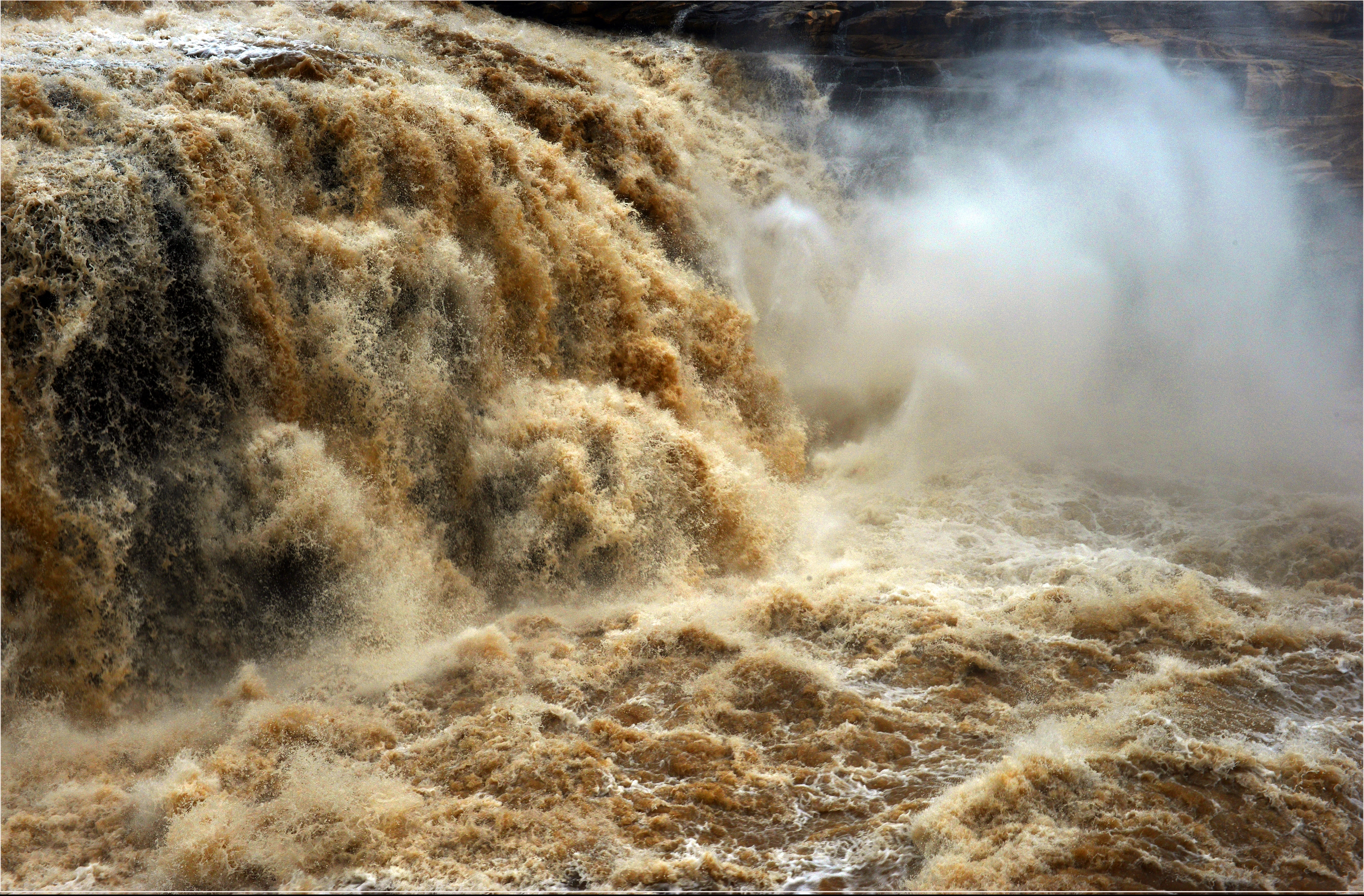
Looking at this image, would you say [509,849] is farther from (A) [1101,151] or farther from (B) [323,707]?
(A) [1101,151]

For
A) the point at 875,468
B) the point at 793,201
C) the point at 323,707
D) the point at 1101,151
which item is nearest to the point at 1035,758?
the point at 323,707

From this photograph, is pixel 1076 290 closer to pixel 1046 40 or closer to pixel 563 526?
pixel 1046 40

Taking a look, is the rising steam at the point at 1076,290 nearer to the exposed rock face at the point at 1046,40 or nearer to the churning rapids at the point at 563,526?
the churning rapids at the point at 563,526

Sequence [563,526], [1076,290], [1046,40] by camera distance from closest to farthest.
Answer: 1. [563,526]
2. [1076,290]
3. [1046,40]

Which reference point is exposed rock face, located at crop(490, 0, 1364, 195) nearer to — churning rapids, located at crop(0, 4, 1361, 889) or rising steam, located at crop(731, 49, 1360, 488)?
rising steam, located at crop(731, 49, 1360, 488)

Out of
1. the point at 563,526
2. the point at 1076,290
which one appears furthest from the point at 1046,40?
the point at 563,526

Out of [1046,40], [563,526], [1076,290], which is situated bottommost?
[563,526]

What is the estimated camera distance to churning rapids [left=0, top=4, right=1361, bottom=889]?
3.73 m

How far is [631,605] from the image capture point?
17.9 ft

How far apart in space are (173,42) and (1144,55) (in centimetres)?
853

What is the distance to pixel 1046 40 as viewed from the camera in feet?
32.2

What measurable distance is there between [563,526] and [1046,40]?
7.65m

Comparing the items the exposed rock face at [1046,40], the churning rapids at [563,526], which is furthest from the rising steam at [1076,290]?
the exposed rock face at [1046,40]

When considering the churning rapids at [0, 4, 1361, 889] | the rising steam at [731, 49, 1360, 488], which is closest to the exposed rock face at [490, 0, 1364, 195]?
the rising steam at [731, 49, 1360, 488]
